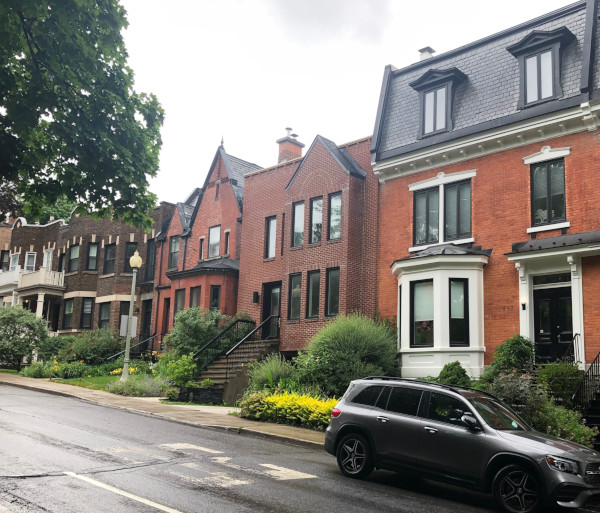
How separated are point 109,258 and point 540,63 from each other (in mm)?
28115

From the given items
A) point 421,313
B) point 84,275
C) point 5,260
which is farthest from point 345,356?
point 5,260

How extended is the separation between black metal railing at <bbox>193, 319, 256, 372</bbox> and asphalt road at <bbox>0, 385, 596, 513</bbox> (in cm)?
998

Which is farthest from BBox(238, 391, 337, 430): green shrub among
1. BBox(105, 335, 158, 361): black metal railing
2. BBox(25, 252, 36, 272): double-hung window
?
BBox(25, 252, 36, 272): double-hung window

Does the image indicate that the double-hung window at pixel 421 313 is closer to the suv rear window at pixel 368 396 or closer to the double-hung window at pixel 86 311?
the suv rear window at pixel 368 396

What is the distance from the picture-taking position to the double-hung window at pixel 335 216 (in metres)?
24.1

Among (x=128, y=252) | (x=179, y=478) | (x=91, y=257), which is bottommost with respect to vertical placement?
(x=179, y=478)

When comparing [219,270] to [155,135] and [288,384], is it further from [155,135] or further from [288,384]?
[155,135]

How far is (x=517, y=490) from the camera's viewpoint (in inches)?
345

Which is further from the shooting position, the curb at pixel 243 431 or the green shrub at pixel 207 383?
the green shrub at pixel 207 383

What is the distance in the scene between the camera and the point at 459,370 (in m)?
17.7

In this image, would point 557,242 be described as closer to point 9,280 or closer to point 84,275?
point 84,275

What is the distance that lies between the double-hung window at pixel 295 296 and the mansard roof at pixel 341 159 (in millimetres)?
3889

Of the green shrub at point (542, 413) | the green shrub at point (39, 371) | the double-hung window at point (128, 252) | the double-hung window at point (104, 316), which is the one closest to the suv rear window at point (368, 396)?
the green shrub at point (542, 413)

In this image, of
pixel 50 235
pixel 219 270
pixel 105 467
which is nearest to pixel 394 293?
pixel 219 270
